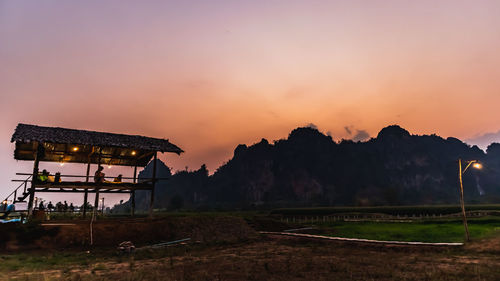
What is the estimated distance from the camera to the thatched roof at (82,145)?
67.0ft

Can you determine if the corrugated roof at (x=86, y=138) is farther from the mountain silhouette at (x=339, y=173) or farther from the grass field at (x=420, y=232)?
the mountain silhouette at (x=339, y=173)

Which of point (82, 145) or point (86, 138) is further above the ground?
point (86, 138)

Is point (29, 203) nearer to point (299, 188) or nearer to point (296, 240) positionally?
point (296, 240)

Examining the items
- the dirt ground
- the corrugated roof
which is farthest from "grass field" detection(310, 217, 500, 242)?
the corrugated roof

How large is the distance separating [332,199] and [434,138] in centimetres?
8709

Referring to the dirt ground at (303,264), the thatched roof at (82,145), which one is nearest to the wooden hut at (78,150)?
the thatched roof at (82,145)

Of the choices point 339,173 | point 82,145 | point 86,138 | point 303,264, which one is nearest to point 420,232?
point 303,264

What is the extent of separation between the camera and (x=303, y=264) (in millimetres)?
13102

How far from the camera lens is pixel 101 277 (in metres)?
11.0

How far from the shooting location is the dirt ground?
10.9 m

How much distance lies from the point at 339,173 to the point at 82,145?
15735cm

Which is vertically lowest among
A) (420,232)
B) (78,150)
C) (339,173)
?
(420,232)

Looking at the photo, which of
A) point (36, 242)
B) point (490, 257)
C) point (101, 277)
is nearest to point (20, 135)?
point (36, 242)

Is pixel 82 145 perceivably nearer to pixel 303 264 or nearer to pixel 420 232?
pixel 303 264
